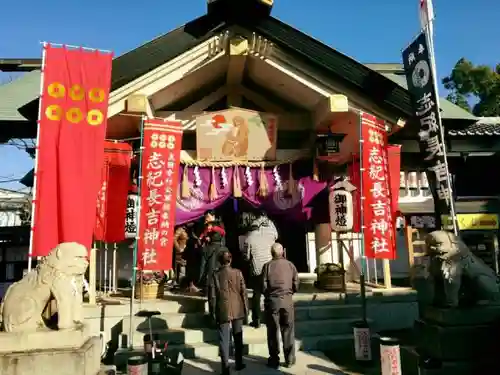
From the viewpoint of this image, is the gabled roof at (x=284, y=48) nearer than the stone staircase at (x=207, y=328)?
No

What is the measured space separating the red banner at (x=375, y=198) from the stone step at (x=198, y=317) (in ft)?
4.59

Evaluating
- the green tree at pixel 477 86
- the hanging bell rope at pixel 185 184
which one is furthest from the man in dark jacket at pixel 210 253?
the green tree at pixel 477 86

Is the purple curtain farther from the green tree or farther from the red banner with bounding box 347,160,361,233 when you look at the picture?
the green tree

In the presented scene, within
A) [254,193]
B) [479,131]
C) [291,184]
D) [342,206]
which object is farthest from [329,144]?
[479,131]

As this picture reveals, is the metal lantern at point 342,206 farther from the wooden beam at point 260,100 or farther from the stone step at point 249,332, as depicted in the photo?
the wooden beam at point 260,100

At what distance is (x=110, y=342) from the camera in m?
8.34

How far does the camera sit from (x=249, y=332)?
7969 mm

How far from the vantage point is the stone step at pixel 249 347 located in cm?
735

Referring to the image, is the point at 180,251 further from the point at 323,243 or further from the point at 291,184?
the point at 323,243

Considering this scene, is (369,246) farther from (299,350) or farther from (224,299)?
(224,299)

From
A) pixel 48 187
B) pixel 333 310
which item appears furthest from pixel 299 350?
pixel 48 187

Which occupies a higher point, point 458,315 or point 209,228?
point 209,228

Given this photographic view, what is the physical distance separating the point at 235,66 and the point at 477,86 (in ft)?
97.2

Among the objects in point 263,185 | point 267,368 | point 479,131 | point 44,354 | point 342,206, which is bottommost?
point 267,368
